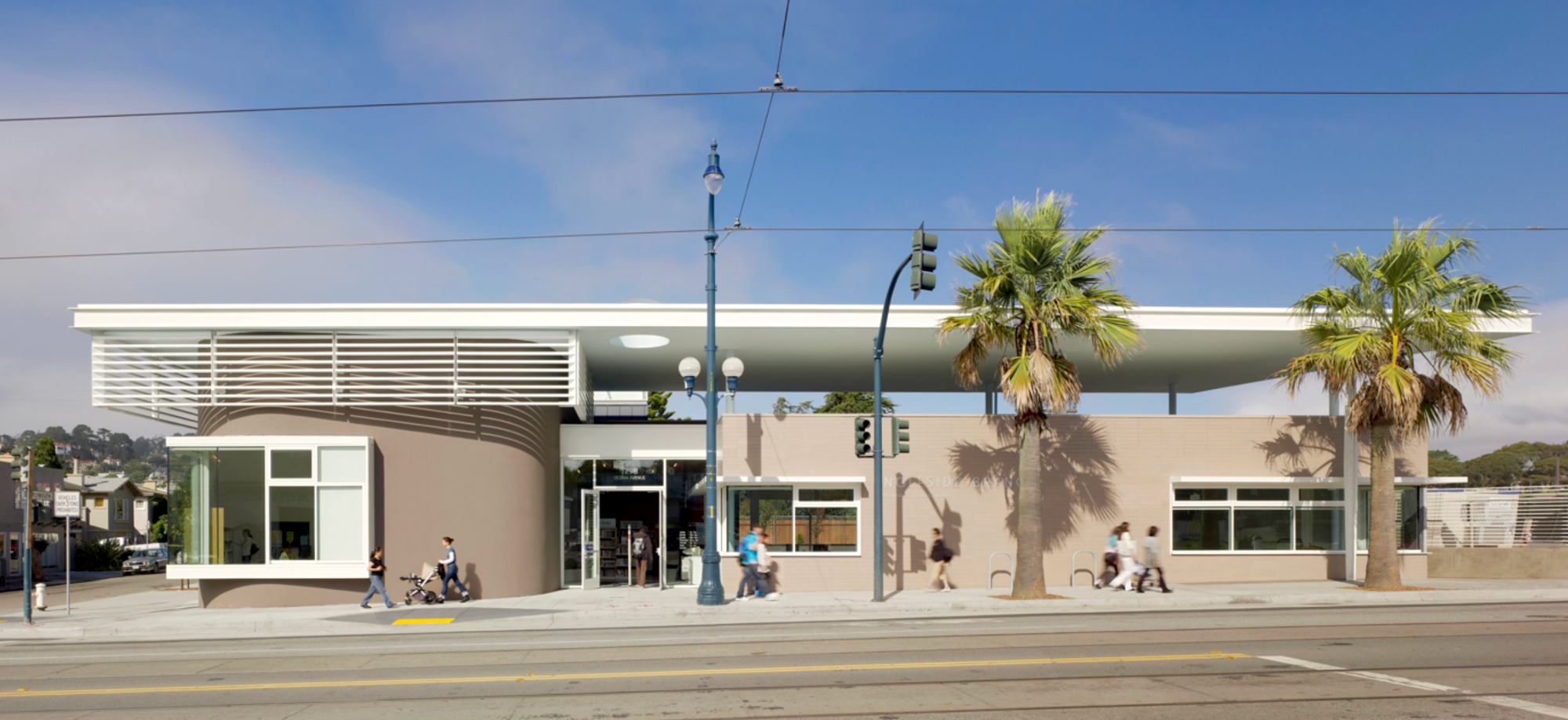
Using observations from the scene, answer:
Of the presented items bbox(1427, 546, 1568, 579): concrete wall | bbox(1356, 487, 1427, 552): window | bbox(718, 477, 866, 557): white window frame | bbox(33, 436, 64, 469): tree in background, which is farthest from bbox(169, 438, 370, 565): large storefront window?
bbox(33, 436, 64, 469): tree in background

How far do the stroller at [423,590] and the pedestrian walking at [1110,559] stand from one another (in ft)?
→ 45.2

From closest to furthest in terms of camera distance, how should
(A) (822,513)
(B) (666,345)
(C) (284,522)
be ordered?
1. (C) (284,522)
2. (A) (822,513)
3. (B) (666,345)

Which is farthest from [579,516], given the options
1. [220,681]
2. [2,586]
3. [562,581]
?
[2,586]

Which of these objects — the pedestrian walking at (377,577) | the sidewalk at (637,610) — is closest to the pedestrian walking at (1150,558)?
the sidewalk at (637,610)

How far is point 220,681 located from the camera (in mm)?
11938

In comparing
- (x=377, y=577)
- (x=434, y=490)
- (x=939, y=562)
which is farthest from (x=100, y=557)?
(x=939, y=562)

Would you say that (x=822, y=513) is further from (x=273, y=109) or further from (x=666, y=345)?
(x=273, y=109)

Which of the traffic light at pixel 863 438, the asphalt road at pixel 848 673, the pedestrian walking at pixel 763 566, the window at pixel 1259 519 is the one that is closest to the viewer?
the asphalt road at pixel 848 673

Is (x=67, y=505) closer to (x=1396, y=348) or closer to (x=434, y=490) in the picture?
(x=434, y=490)

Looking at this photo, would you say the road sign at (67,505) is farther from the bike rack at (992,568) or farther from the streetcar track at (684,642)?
the bike rack at (992,568)

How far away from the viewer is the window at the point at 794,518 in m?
23.7

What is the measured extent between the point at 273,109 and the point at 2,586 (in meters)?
31.4

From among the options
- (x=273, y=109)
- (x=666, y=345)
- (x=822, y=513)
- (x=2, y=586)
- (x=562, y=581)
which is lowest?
(x=2, y=586)

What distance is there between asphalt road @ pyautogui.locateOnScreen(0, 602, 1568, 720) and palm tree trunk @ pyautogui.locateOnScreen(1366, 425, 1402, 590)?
17.2 feet
